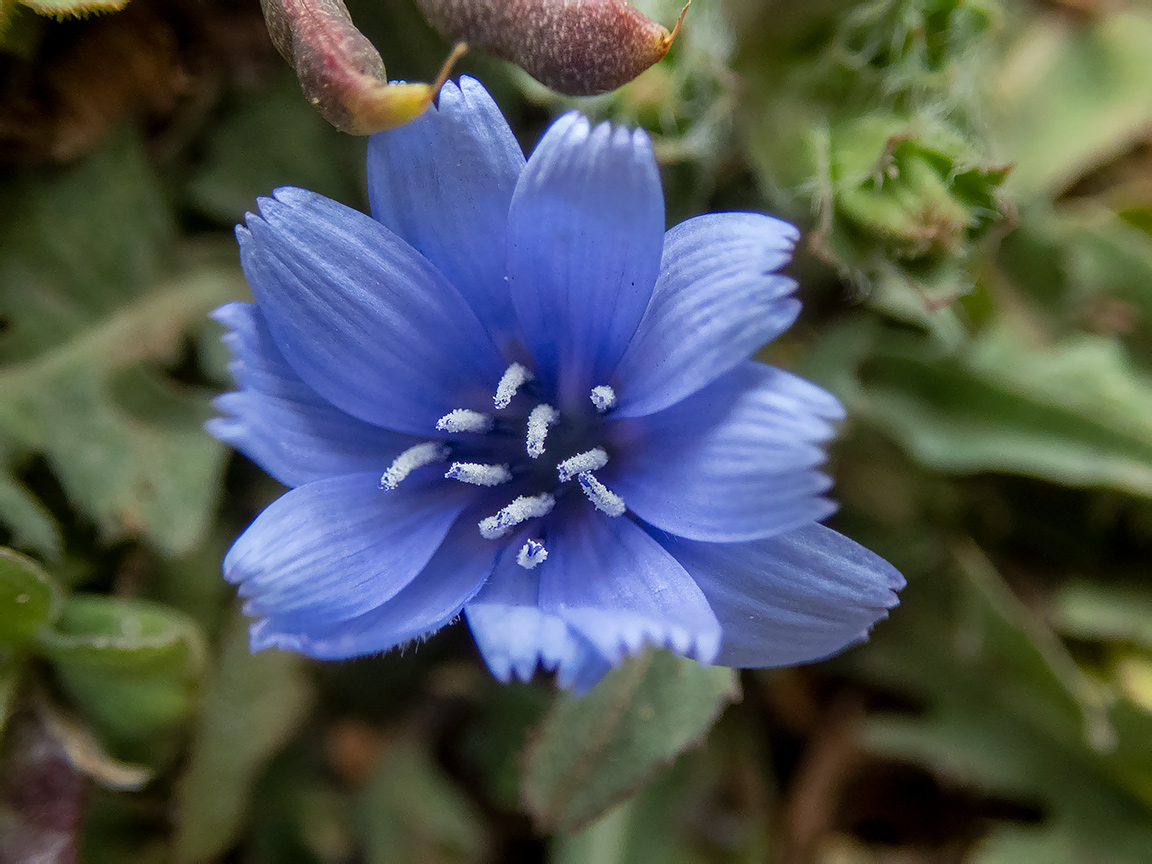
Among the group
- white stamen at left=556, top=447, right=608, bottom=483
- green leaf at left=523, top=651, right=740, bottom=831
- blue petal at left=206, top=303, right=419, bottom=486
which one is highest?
blue petal at left=206, top=303, right=419, bottom=486

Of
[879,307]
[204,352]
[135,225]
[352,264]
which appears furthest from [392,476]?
[879,307]

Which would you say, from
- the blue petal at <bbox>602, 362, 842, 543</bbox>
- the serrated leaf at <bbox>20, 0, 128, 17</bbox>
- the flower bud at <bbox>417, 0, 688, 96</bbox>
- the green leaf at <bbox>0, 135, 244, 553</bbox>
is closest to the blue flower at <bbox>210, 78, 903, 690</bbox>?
the blue petal at <bbox>602, 362, 842, 543</bbox>

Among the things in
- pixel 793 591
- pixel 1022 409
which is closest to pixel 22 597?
pixel 793 591

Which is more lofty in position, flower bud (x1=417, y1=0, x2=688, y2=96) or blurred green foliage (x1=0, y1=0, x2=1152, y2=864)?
flower bud (x1=417, y1=0, x2=688, y2=96)

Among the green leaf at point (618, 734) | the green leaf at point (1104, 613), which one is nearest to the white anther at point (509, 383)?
the green leaf at point (618, 734)

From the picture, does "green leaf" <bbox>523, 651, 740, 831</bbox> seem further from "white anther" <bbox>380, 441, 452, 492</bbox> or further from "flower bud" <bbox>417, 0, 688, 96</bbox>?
"flower bud" <bbox>417, 0, 688, 96</bbox>

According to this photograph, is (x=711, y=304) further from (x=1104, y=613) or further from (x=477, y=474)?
(x=1104, y=613)

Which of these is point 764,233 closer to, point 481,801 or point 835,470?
point 835,470
